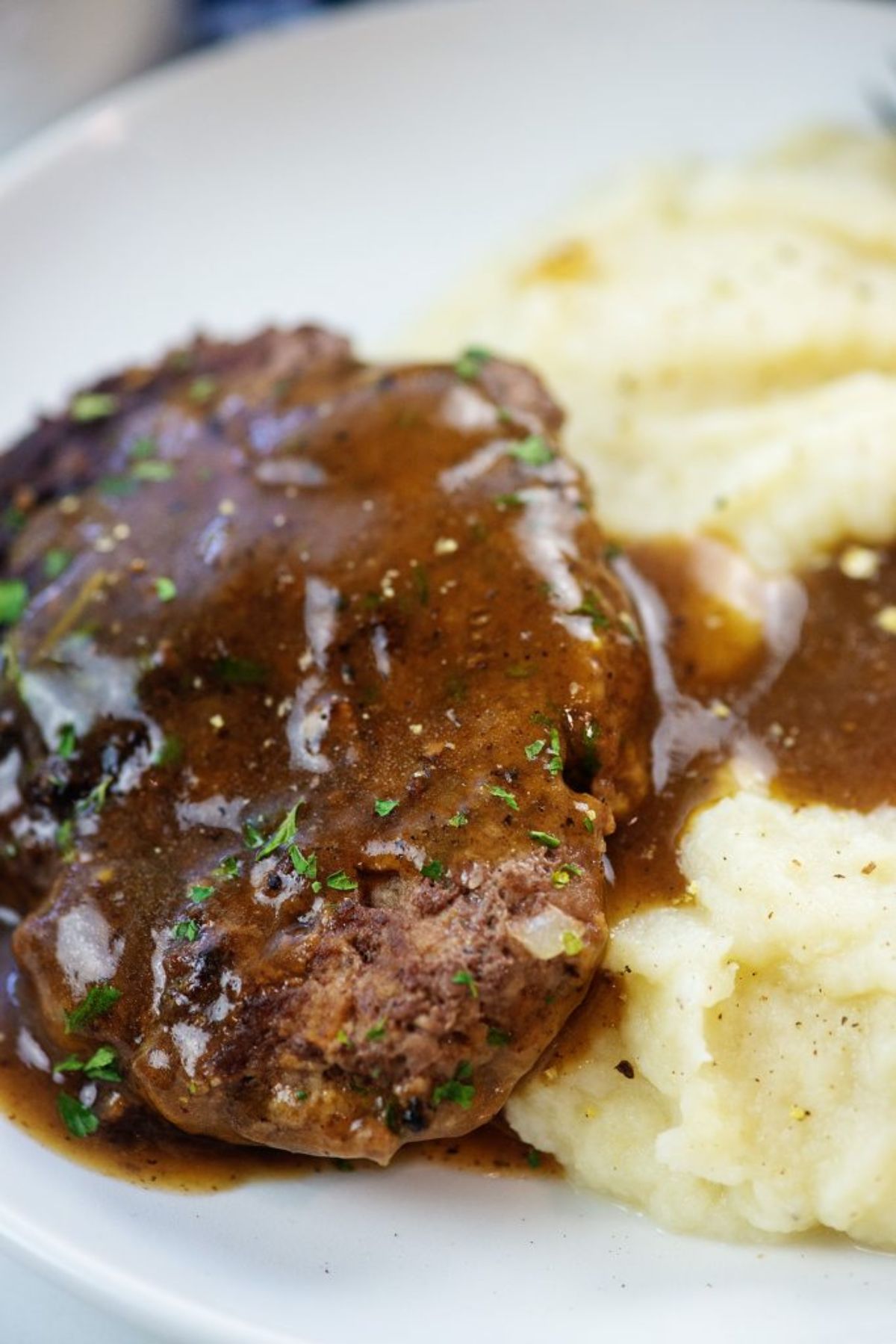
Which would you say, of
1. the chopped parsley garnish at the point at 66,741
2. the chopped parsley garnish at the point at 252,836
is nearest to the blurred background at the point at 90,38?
the chopped parsley garnish at the point at 66,741

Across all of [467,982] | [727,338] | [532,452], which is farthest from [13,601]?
[727,338]

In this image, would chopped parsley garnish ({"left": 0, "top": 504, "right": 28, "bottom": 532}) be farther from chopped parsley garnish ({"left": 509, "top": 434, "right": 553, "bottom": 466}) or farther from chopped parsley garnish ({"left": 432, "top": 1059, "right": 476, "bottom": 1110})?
chopped parsley garnish ({"left": 432, "top": 1059, "right": 476, "bottom": 1110})

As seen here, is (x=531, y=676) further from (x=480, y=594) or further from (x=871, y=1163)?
(x=871, y=1163)

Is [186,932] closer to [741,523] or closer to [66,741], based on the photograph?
[66,741]

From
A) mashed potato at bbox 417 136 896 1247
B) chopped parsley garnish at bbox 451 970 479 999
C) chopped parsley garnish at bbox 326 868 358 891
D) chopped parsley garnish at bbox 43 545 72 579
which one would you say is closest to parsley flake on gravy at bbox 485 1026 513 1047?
chopped parsley garnish at bbox 451 970 479 999

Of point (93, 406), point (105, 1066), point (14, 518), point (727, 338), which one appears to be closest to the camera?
point (105, 1066)

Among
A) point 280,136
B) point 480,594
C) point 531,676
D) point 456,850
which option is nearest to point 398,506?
point 480,594
